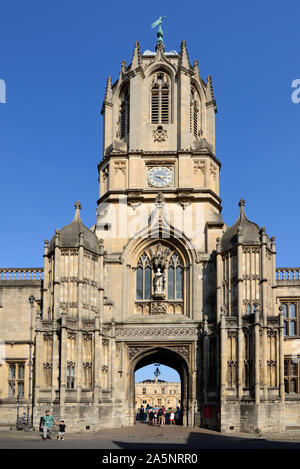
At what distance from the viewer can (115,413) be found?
45188 mm

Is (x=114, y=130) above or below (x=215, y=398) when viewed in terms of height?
above

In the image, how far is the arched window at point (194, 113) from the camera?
52.6 metres

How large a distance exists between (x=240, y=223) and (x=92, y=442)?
1912cm

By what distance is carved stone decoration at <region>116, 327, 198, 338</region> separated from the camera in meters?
46.2

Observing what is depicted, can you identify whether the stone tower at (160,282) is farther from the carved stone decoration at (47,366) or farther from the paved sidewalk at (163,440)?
the paved sidewalk at (163,440)

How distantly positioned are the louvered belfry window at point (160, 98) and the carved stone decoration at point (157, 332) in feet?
51.1

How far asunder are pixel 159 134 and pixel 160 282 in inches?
446

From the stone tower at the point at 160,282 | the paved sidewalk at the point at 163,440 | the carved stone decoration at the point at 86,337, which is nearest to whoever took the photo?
the paved sidewalk at the point at 163,440

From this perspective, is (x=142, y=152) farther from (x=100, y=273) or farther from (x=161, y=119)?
(x=100, y=273)

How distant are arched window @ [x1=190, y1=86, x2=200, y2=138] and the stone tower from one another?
0.16 metres

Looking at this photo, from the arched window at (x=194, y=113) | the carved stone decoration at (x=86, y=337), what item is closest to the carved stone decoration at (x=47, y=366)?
the carved stone decoration at (x=86, y=337)

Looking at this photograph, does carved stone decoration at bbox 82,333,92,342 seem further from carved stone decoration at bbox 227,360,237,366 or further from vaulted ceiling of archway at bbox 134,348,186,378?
carved stone decoration at bbox 227,360,237,366

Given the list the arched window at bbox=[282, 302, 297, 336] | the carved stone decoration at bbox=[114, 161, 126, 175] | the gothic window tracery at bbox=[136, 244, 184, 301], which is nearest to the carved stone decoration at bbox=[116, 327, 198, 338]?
the gothic window tracery at bbox=[136, 244, 184, 301]
